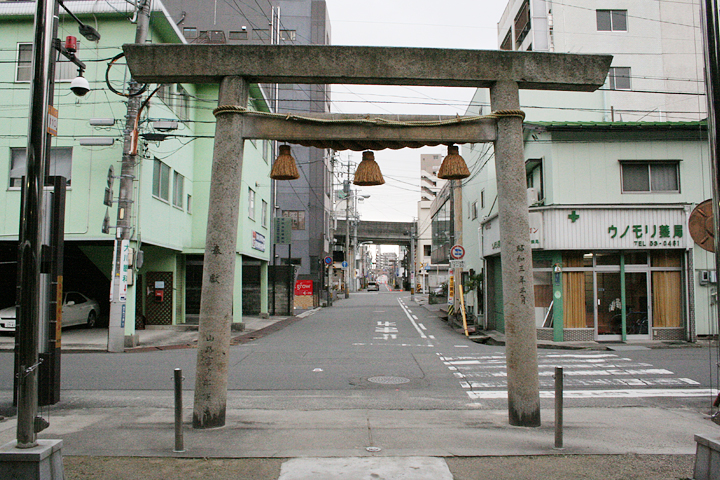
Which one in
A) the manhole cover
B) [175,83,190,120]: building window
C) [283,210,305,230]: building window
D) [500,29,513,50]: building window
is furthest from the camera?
[283,210,305,230]: building window

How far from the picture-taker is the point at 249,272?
29.4m

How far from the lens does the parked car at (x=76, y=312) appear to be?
1733 cm

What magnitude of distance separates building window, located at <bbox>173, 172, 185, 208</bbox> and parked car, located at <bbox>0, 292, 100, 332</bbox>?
510 cm

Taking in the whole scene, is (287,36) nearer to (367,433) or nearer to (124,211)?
(124,211)

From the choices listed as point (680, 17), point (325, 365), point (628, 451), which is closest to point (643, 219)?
point (325, 365)

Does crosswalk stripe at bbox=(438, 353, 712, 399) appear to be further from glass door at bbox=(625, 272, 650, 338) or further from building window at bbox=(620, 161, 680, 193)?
building window at bbox=(620, 161, 680, 193)

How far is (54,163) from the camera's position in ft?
54.7

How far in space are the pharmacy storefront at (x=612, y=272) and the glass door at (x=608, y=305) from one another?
30 millimetres

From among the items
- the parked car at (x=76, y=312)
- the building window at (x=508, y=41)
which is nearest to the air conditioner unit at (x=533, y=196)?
the parked car at (x=76, y=312)

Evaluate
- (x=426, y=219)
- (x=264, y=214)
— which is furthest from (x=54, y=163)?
(x=426, y=219)

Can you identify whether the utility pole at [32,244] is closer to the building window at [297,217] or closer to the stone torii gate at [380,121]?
the stone torii gate at [380,121]

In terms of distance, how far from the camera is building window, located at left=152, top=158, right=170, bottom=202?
1823 centimetres

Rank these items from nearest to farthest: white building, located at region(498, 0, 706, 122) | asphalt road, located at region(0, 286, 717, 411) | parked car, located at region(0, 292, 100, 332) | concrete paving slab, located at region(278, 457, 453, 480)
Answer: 1. concrete paving slab, located at region(278, 457, 453, 480)
2. asphalt road, located at region(0, 286, 717, 411)
3. parked car, located at region(0, 292, 100, 332)
4. white building, located at region(498, 0, 706, 122)

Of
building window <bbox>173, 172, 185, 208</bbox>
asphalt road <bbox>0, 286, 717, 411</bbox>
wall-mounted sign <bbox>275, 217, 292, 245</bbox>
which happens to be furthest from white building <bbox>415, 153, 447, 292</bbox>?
asphalt road <bbox>0, 286, 717, 411</bbox>
